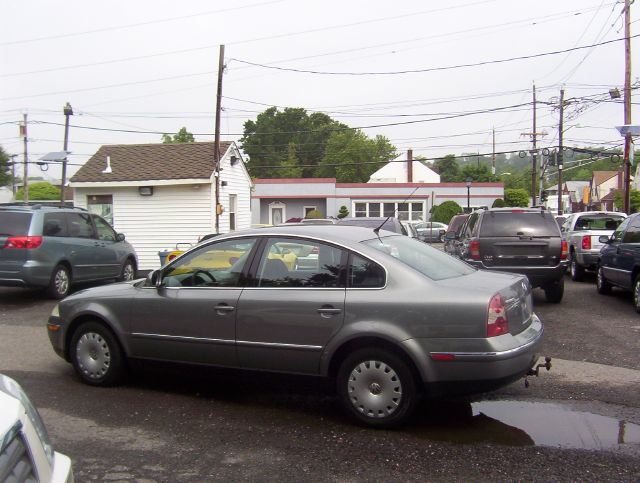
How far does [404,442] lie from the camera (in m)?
4.16

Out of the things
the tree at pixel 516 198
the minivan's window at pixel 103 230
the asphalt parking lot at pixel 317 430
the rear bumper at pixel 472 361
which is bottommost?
the asphalt parking lot at pixel 317 430

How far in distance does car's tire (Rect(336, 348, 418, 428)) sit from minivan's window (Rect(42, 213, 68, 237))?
822cm

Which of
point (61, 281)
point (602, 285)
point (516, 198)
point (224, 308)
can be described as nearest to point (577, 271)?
point (602, 285)

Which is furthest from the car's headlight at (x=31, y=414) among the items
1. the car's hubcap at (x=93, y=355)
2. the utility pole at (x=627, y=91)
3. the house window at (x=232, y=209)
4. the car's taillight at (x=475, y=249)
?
the utility pole at (x=627, y=91)

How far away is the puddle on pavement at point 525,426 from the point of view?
418 cm

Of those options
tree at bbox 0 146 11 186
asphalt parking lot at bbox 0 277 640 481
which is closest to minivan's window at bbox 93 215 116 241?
asphalt parking lot at bbox 0 277 640 481

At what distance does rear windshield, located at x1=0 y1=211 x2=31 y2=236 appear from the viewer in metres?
10.3

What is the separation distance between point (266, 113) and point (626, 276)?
257ft

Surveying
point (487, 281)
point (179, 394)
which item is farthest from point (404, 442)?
point (179, 394)

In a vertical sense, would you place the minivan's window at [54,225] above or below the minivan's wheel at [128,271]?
above

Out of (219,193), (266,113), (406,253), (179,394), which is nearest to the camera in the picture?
(406,253)

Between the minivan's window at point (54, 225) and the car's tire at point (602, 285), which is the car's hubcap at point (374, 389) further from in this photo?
the car's tire at point (602, 285)

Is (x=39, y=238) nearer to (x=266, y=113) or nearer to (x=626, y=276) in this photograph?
(x=626, y=276)

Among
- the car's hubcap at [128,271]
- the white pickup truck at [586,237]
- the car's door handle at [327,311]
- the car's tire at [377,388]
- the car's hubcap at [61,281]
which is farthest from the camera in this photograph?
the car's hubcap at [128,271]
